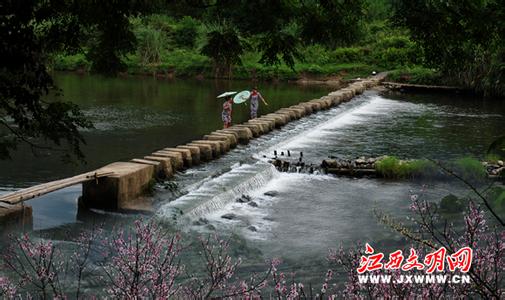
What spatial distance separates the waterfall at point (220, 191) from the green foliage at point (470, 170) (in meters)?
3.47

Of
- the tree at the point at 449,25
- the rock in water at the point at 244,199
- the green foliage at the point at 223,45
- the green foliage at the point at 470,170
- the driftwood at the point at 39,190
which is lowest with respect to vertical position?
the rock in water at the point at 244,199

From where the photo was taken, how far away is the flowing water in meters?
8.29

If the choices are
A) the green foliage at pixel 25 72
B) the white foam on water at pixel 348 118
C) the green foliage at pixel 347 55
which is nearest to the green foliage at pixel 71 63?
the green foliage at pixel 347 55

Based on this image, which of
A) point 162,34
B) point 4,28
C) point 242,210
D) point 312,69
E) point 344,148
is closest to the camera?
point 4,28

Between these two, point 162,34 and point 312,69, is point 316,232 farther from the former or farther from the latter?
point 162,34

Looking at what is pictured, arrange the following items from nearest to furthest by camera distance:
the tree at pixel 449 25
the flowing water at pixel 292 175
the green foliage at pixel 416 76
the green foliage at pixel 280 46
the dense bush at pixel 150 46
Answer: the tree at pixel 449 25, the green foliage at pixel 280 46, the flowing water at pixel 292 175, the green foliage at pixel 416 76, the dense bush at pixel 150 46

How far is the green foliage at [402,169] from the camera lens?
11562 millimetres

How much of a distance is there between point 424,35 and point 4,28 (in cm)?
326

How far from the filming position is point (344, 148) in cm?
1467

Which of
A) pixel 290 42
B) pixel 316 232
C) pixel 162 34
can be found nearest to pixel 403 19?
pixel 290 42

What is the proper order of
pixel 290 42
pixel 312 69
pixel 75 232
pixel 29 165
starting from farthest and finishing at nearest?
pixel 312 69, pixel 29 165, pixel 75 232, pixel 290 42

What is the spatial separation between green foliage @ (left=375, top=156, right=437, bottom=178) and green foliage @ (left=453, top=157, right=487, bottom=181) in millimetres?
557

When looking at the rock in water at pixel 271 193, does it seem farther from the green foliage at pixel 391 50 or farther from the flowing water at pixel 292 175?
the green foliage at pixel 391 50

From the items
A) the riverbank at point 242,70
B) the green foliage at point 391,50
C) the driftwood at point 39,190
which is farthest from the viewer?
the green foliage at point 391,50
